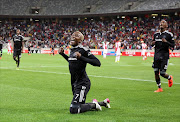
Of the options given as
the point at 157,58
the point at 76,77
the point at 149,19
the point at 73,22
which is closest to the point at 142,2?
the point at 149,19

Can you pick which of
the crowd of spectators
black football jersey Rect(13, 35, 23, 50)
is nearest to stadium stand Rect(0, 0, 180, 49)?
the crowd of spectators

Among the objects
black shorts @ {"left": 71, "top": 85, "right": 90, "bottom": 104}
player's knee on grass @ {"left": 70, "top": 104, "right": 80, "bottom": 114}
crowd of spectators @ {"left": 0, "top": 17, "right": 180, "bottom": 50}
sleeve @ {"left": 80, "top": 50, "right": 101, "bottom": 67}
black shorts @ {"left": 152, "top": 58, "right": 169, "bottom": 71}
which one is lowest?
player's knee on grass @ {"left": 70, "top": 104, "right": 80, "bottom": 114}

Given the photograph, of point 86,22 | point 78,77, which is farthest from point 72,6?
point 78,77

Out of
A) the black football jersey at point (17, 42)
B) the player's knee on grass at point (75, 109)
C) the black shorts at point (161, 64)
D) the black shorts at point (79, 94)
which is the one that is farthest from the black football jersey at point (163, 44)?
the black football jersey at point (17, 42)

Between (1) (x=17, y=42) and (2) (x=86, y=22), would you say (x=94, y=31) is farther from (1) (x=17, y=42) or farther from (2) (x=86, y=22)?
(1) (x=17, y=42)

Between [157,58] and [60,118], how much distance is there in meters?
5.62

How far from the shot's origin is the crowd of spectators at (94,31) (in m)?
55.4

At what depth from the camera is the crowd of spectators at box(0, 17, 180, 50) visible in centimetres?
5544

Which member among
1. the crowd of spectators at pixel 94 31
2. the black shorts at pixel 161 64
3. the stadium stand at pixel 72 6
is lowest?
the black shorts at pixel 161 64

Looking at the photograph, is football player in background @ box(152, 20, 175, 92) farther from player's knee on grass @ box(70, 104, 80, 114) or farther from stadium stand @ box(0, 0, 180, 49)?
stadium stand @ box(0, 0, 180, 49)

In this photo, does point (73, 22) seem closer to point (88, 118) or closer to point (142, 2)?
point (142, 2)

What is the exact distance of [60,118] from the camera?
21.0ft

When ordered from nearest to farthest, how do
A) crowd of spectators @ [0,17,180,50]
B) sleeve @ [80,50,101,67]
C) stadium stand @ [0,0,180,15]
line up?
sleeve @ [80,50,101,67] < crowd of spectators @ [0,17,180,50] < stadium stand @ [0,0,180,15]

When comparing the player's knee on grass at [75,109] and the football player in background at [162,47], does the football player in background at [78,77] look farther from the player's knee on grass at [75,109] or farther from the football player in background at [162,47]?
the football player in background at [162,47]
